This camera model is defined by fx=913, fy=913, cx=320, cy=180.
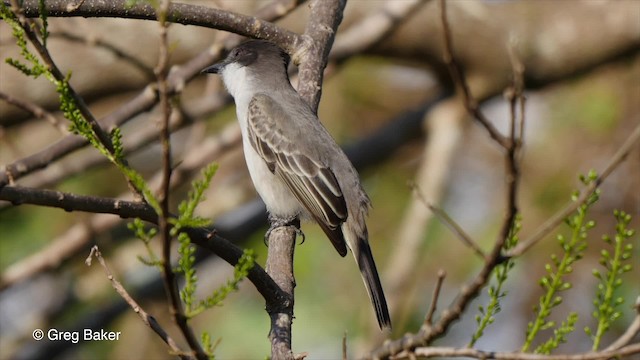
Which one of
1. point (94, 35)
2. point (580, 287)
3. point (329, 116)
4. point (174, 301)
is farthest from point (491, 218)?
point (174, 301)

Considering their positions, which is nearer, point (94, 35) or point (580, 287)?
point (94, 35)

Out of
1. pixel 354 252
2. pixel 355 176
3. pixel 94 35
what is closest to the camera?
pixel 354 252

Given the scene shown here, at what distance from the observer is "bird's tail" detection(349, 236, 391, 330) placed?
13.4 feet

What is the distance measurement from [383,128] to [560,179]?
159 cm

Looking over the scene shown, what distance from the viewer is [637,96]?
7.86m

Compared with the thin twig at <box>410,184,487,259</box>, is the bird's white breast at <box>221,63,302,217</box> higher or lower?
higher

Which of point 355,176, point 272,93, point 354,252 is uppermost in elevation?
point 272,93

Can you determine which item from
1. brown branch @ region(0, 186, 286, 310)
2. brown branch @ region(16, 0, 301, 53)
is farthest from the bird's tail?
brown branch @ region(0, 186, 286, 310)

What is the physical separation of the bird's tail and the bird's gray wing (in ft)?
0.30

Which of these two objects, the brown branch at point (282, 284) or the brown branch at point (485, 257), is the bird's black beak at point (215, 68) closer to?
the brown branch at point (282, 284)

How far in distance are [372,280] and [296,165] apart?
0.77m

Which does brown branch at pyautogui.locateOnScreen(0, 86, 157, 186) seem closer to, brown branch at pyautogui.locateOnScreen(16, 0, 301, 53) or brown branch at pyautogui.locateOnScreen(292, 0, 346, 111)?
brown branch at pyautogui.locateOnScreen(16, 0, 301, 53)

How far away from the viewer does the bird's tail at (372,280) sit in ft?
13.4

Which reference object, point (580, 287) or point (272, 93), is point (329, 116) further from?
point (272, 93)
